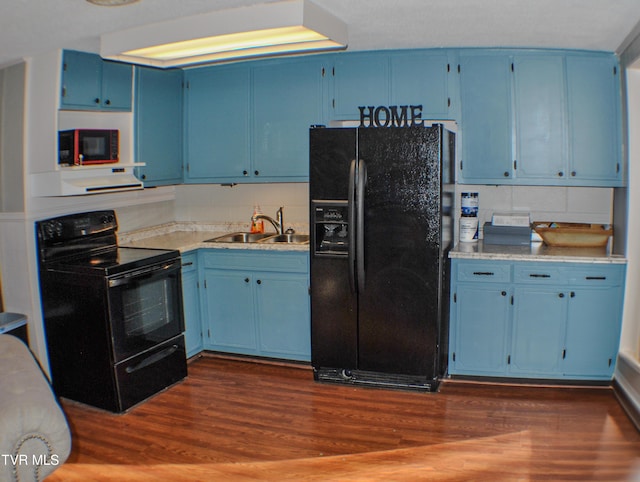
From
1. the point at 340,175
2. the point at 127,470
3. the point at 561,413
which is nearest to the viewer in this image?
the point at 127,470

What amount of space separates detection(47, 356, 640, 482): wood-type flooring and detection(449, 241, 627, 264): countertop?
88 cm

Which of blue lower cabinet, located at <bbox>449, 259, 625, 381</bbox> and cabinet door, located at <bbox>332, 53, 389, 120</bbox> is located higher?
cabinet door, located at <bbox>332, 53, 389, 120</bbox>

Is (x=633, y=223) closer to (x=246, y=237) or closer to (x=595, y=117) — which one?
(x=595, y=117)

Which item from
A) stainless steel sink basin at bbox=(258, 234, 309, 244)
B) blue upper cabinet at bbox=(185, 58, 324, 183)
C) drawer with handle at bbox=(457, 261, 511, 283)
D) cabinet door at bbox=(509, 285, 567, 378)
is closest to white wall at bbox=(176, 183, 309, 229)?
stainless steel sink basin at bbox=(258, 234, 309, 244)

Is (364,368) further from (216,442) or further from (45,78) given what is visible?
(45,78)

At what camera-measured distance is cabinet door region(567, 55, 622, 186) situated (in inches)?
149

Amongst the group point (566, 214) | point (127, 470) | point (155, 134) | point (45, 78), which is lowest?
point (127, 470)

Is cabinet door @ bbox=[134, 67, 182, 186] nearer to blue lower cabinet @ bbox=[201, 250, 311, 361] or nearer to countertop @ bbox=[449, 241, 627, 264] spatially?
blue lower cabinet @ bbox=[201, 250, 311, 361]

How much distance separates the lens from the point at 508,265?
12.2 ft

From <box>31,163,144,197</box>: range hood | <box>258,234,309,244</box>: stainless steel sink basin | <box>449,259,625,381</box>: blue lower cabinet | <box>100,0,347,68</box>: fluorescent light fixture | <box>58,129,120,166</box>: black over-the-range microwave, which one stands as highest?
<box>100,0,347,68</box>: fluorescent light fixture

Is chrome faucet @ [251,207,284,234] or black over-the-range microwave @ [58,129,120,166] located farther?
chrome faucet @ [251,207,284,234]

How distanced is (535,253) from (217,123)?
8.35 feet

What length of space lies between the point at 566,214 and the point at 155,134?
3.11 metres

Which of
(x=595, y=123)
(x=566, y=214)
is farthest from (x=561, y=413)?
(x=595, y=123)
